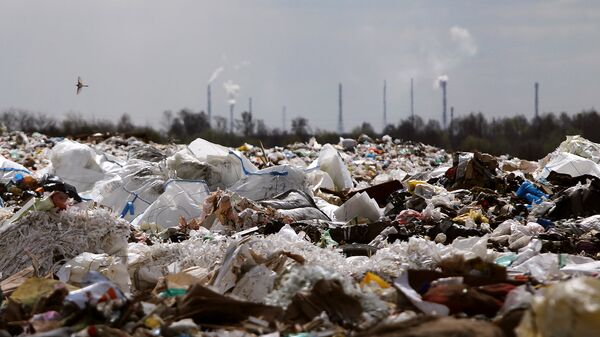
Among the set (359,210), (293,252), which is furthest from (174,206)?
(293,252)

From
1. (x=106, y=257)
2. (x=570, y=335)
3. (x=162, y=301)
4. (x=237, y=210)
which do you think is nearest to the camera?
(x=570, y=335)

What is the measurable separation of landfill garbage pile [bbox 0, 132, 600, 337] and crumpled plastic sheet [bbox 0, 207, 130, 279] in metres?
0.01

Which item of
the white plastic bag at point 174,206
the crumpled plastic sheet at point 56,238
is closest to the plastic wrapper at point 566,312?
the crumpled plastic sheet at point 56,238

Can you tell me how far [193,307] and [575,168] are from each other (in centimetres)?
758

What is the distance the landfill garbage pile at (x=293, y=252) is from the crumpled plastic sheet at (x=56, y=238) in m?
0.01

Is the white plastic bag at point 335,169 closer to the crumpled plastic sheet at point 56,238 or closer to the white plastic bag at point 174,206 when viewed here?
the white plastic bag at point 174,206

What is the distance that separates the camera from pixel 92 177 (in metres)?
10.7

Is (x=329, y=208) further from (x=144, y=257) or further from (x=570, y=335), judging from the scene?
(x=570, y=335)

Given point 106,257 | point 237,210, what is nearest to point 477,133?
point 237,210

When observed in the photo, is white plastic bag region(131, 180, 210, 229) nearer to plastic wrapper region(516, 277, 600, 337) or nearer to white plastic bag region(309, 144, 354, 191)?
white plastic bag region(309, 144, 354, 191)

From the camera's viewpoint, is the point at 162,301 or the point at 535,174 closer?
the point at 162,301

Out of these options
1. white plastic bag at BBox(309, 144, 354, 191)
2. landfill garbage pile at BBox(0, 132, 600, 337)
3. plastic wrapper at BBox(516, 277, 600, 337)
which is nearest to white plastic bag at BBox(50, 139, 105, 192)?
landfill garbage pile at BBox(0, 132, 600, 337)

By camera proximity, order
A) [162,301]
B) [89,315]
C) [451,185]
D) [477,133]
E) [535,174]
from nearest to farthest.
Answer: [89,315]
[162,301]
[451,185]
[535,174]
[477,133]

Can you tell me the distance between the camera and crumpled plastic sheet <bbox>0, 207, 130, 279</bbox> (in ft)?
18.1
